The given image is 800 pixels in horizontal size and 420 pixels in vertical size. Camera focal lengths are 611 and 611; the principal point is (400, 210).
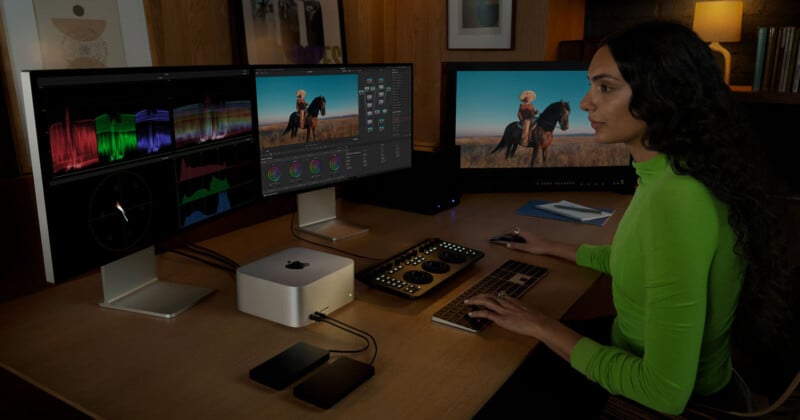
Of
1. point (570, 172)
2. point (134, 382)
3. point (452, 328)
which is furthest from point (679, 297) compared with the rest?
point (570, 172)

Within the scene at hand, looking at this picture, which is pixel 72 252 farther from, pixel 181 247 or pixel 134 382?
pixel 181 247

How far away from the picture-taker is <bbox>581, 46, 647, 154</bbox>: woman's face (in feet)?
3.88

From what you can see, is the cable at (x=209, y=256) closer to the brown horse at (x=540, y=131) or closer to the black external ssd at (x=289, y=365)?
the black external ssd at (x=289, y=365)

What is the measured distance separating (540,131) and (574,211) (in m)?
0.37

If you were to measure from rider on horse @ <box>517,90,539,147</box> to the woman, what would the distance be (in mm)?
966

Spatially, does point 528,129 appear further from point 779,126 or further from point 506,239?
point 779,126

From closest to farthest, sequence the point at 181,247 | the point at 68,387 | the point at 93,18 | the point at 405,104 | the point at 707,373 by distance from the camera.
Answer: the point at 68,387 < the point at 707,373 < the point at 93,18 < the point at 181,247 < the point at 405,104

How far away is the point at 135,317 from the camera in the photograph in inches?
50.3

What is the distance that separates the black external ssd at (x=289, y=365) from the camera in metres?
1.03

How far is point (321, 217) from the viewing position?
6.37 feet

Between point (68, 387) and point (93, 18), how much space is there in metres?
0.90

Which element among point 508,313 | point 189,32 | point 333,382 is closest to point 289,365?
point 333,382

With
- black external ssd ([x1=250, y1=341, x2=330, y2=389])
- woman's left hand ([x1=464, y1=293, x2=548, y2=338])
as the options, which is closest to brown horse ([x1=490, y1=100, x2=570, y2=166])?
woman's left hand ([x1=464, y1=293, x2=548, y2=338])

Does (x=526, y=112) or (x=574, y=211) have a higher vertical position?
(x=526, y=112)
